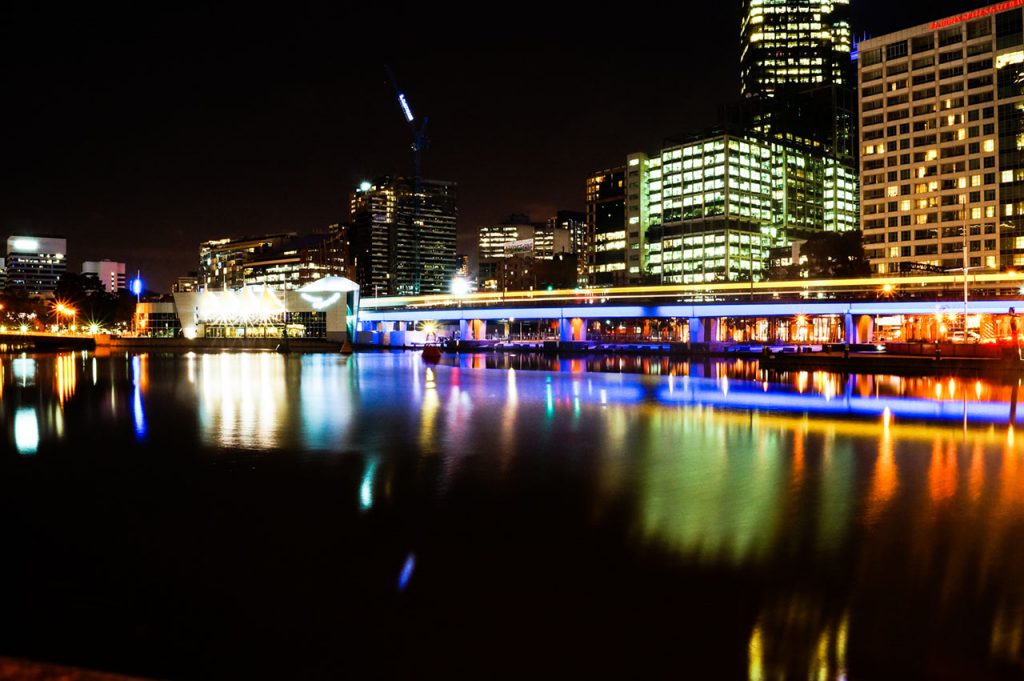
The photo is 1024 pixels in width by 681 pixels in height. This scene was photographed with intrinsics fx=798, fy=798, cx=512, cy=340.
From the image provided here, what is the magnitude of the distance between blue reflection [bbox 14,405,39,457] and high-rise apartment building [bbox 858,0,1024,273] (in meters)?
115

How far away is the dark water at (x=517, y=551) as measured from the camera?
7.29m

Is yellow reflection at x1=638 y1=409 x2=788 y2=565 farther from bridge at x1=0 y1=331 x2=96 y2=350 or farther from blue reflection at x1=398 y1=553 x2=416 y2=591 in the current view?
bridge at x1=0 y1=331 x2=96 y2=350

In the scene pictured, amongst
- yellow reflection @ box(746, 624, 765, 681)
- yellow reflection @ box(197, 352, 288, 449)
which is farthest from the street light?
yellow reflection @ box(746, 624, 765, 681)

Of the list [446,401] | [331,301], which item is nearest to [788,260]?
[331,301]

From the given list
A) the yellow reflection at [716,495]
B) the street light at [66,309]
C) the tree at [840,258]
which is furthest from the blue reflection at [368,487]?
the street light at [66,309]

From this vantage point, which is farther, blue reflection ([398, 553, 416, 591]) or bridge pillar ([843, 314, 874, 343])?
bridge pillar ([843, 314, 874, 343])

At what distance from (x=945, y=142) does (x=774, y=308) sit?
55.2m

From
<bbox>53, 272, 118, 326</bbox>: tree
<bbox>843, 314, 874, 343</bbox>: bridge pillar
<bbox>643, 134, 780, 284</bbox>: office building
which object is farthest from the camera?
<bbox>643, 134, 780, 284</bbox>: office building

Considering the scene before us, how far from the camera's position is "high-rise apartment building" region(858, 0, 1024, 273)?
118 metres

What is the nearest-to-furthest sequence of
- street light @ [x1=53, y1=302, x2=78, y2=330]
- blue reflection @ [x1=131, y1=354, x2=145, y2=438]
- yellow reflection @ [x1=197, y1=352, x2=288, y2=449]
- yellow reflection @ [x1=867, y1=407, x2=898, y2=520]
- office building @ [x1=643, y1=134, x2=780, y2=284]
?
yellow reflection @ [x1=867, y1=407, x2=898, y2=520], yellow reflection @ [x1=197, y1=352, x2=288, y2=449], blue reflection @ [x1=131, y1=354, x2=145, y2=438], street light @ [x1=53, y1=302, x2=78, y2=330], office building @ [x1=643, y1=134, x2=780, y2=284]

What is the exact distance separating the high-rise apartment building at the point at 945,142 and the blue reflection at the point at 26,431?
376ft

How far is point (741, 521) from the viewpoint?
11766 mm

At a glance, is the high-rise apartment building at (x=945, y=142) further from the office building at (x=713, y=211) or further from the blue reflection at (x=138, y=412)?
the blue reflection at (x=138, y=412)

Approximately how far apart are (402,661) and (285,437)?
14.7m
